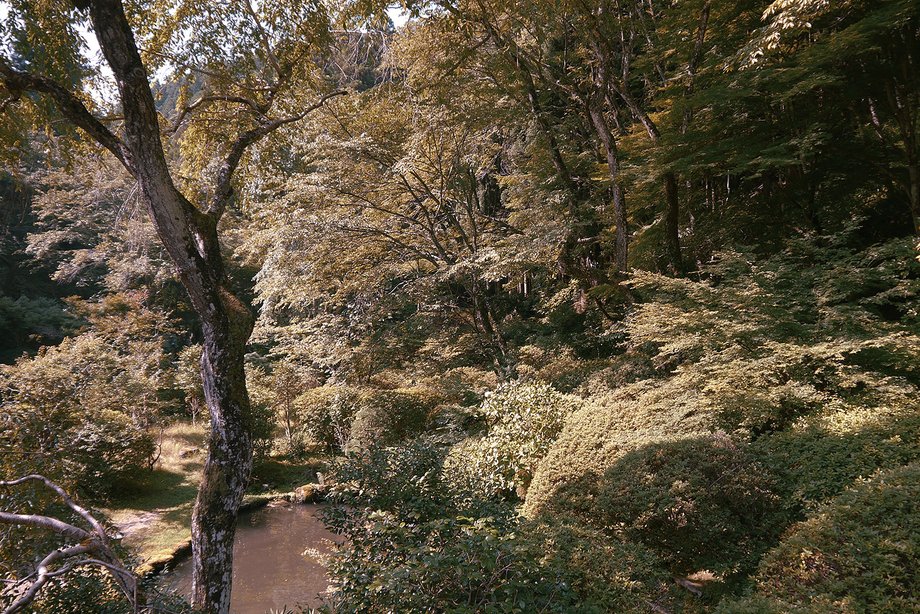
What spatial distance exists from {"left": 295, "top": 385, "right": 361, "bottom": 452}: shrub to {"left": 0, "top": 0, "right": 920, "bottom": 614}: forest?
18cm

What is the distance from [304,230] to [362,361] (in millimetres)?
2891

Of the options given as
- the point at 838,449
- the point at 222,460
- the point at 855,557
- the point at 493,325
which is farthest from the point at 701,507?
the point at 493,325

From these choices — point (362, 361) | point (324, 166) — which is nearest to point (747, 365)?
point (362, 361)

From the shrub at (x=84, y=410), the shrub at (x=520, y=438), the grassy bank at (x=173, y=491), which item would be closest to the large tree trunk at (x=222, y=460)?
the shrub at (x=520, y=438)

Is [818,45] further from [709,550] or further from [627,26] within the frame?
[709,550]

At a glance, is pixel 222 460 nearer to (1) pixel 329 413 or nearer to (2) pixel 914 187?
(1) pixel 329 413

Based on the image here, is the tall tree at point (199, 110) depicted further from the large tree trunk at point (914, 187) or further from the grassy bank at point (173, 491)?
the large tree trunk at point (914, 187)

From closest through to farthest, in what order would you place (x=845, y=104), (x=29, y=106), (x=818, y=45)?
(x=29, y=106) → (x=818, y=45) → (x=845, y=104)

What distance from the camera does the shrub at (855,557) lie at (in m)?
2.26

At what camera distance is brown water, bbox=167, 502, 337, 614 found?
5684 millimetres

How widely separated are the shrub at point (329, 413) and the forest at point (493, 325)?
184 millimetres

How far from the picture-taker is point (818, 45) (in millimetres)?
5805

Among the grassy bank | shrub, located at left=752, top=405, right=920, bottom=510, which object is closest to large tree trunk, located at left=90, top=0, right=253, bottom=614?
the grassy bank

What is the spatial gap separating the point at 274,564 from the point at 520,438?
390cm
